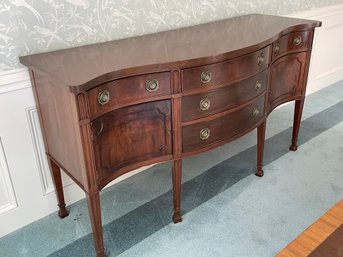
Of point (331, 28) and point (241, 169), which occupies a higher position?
point (331, 28)

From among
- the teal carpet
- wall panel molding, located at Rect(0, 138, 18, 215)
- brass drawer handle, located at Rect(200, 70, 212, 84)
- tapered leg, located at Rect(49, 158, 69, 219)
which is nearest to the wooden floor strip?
the teal carpet

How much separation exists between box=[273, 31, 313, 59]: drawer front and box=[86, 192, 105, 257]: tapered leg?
1164 mm

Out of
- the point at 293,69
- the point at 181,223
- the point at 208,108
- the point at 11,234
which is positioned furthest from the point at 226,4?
the point at 11,234

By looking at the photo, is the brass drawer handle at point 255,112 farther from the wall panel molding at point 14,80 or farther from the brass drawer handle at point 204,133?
the wall panel molding at point 14,80

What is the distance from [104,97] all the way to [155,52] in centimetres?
36

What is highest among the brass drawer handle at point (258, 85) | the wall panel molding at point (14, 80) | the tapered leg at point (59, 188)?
the wall panel molding at point (14, 80)

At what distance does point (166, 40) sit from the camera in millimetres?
1751

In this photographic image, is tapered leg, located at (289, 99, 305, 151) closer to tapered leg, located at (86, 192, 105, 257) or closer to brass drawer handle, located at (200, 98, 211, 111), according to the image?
brass drawer handle, located at (200, 98, 211, 111)

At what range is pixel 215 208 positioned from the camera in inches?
74.5

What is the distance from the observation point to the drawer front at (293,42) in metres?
1.92

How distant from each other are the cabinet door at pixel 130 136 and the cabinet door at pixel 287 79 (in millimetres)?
769

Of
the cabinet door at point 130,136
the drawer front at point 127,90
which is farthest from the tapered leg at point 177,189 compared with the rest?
the drawer front at point 127,90

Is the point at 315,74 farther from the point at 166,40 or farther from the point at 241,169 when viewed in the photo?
the point at 166,40

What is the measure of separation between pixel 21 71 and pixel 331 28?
272 centimetres
